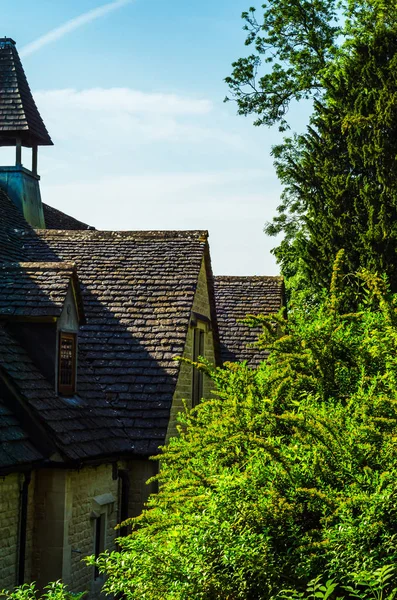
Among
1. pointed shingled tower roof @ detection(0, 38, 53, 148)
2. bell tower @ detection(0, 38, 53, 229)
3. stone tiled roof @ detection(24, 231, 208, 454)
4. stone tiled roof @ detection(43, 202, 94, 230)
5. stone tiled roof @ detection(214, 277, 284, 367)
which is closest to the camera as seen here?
stone tiled roof @ detection(24, 231, 208, 454)

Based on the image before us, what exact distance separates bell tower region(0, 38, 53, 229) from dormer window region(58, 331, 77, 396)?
9292 millimetres

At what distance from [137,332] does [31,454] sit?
4.94 metres

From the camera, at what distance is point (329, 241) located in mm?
21234

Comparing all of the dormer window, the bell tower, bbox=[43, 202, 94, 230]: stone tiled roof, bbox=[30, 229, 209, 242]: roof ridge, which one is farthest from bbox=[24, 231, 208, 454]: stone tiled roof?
bbox=[43, 202, 94, 230]: stone tiled roof

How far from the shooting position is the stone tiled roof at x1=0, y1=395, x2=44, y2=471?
9344 mm

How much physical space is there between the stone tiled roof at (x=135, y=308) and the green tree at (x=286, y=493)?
5909mm

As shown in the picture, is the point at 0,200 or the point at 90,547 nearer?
the point at 90,547

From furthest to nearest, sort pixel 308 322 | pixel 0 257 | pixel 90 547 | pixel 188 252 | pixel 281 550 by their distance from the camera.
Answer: pixel 188 252, pixel 0 257, pixel 90 547, pixel 308 322, pixel 281 550

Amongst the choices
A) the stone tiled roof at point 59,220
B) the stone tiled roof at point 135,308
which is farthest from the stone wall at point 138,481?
the stone tiled roof at point 59,220

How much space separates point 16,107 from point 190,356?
32.3ft

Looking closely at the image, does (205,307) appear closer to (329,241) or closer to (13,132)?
(329,241)

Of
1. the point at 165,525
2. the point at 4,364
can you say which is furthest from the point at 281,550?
the point at 4,364

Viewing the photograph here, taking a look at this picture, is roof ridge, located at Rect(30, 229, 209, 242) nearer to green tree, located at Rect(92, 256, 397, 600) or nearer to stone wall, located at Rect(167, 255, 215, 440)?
stone wall, located at Rect(167, 255, 215, 440)

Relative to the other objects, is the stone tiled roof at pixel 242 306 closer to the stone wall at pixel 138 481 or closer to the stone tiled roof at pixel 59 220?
the stone tiled roof at pixel 59 220
